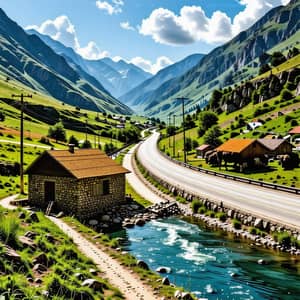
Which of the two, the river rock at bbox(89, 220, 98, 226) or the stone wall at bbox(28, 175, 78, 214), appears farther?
the stone wall at bbox(28, 175, 78, 214)

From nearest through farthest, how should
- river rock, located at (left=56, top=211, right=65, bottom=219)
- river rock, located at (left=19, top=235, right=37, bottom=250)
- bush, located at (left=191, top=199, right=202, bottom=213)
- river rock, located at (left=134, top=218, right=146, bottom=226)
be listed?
1. river rock, located at (left=19, top=235, right=37, bottom=250)
2. river rock, located at (left=56, top=211, right=65, bottom=219)
3. river rock, located at (left=134, top=218, right=146, bottom=226)
4. bush, located at (left=191, top=199, right=202, bottom=213)

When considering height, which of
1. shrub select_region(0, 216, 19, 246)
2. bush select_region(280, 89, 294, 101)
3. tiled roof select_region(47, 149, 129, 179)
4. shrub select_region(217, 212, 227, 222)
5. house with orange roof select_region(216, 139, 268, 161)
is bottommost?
shrub select_region(217, 212, 227, 222)

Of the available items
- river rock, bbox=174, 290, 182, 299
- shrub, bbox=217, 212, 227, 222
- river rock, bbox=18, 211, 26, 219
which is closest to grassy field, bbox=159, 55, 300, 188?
shrub, bbox=217, 212, 227, 222

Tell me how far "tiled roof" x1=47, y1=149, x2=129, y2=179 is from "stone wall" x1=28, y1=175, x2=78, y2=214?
1.55 m

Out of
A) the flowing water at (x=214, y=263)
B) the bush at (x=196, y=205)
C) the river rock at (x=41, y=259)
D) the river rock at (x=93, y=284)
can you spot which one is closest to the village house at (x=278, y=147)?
the bush at (x=196, y=205)

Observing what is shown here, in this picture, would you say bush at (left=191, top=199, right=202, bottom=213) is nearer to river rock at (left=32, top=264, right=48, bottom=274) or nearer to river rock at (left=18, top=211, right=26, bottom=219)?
river rock at (left=18, top=211, right=26, bottom=219)

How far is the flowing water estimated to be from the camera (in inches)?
978

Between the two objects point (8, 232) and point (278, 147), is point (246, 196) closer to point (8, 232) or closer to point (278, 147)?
point (8, 232)

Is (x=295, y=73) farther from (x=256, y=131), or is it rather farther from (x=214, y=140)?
(x=214, y=140)

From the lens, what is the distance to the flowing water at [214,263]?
24.8m

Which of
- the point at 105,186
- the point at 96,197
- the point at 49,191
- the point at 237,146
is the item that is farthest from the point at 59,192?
the point at 237,146

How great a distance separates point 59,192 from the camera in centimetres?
4512

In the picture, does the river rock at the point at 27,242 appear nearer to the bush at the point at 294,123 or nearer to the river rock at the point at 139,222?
the river rock at the point at 139,222

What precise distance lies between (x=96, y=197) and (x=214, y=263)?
20.1 metres
